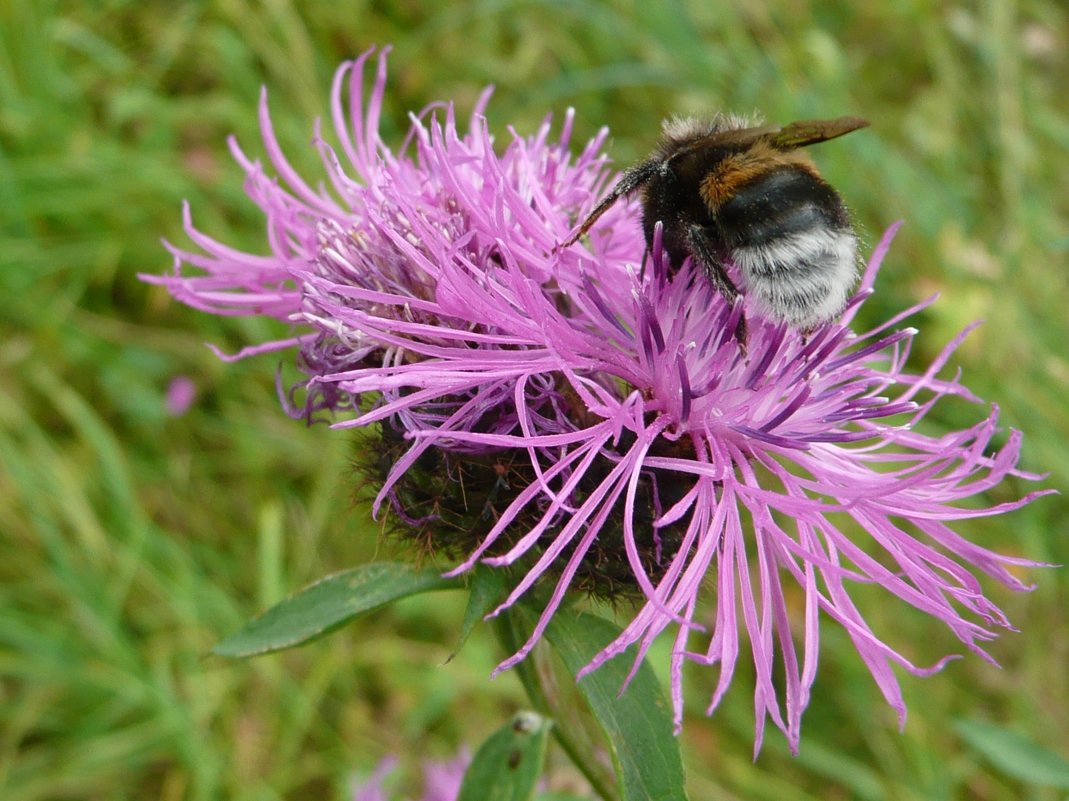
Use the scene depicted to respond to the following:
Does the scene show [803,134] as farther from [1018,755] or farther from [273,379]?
[273,379]

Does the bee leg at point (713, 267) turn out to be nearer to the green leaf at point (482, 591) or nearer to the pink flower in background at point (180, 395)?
the green leaf at point (482, 591)

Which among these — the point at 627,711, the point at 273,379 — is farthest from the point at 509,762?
the point at 273,379

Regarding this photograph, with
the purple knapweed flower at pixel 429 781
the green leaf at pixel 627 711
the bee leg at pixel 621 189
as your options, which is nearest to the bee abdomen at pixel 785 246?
the bee leg at pixel 621 189

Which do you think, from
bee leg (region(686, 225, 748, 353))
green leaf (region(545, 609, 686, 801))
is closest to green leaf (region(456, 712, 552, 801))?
green leaf (region(545, 609, 686, 801))

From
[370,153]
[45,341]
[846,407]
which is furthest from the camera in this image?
[45,341]

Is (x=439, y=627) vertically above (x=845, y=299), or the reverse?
(x=845, y=299)

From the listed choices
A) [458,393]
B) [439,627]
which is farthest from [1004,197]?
[458,393]

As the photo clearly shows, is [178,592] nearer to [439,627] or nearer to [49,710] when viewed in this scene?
A: [49,710]
